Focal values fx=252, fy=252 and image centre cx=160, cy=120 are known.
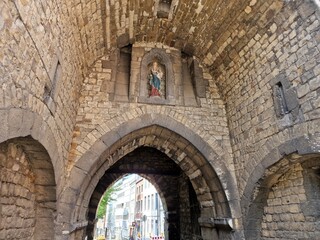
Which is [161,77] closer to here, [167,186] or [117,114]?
[117,114]

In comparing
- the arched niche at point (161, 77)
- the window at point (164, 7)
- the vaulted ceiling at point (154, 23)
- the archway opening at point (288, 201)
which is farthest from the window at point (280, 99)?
the window at point (164, 7)

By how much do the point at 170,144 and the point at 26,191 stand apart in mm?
2971

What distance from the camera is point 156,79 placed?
5.56m

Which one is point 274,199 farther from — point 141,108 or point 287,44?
point 141,108

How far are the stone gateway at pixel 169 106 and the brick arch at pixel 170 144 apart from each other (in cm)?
2

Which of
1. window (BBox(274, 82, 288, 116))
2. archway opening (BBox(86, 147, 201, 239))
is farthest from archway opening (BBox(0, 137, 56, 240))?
archway opening (BBox(86, 147, 201, 239))

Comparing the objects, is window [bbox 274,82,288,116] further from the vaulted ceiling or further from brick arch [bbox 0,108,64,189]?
brick arch [bbox 0,108,64,189]

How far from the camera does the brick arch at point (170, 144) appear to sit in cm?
443

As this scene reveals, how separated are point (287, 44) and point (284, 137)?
4.53 ft

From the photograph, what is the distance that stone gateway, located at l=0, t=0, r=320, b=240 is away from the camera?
279 cm

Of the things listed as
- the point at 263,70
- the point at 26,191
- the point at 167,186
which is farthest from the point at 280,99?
the point at 167,186

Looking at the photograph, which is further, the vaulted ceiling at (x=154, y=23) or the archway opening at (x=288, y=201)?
the vaulted ceiling at (x=154, y=23)

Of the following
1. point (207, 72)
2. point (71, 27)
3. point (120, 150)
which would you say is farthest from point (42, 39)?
point (207, 72)

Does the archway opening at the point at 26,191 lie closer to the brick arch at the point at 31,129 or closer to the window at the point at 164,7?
the brick arch at the point at 31,129
